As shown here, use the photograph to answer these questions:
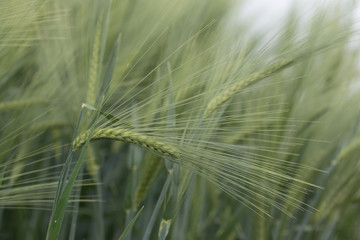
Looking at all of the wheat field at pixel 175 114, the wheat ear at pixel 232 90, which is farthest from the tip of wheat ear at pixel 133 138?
the wheat ear at pixel 232 90

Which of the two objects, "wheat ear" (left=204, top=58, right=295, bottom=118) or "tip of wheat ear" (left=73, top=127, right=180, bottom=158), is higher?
"wheat ear" (left=204, top=58, right=295, bottom=118)

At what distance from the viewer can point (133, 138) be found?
58 centimetres

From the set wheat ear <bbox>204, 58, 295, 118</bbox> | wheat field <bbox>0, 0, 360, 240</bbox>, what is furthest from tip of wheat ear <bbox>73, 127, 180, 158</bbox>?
wheat ear <bbox>204, 58, 295, 118</bbox>

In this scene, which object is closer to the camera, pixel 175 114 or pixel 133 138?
pixel 133 138

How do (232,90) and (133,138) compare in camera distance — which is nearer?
(133,138)

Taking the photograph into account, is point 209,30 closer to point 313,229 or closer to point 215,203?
point 215,203

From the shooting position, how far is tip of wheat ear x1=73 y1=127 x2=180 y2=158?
1.91 feet

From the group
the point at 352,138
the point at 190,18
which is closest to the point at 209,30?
the point at 190,18

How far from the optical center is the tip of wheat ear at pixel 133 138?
582 mm

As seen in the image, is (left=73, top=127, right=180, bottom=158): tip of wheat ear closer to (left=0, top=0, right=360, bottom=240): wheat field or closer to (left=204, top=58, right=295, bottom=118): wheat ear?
(left=0, top=0, right=360, bottom=240): wheat field

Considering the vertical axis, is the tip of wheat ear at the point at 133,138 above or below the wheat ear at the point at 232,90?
below

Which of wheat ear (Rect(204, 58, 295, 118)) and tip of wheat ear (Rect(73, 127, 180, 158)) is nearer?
tip of wheat ear (Rect(73, 127, 180, 158))

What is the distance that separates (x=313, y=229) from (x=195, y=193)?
0.99 ft

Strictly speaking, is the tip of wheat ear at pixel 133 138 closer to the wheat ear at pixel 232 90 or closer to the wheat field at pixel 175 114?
the wheat field at pixel 175 114
